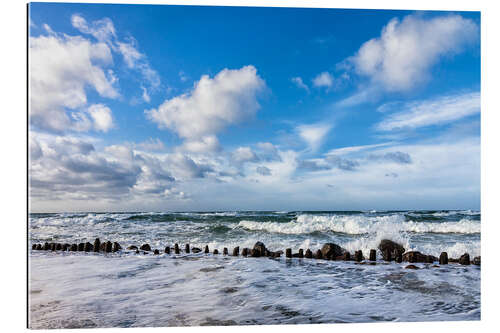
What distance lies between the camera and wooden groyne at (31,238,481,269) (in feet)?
15.4

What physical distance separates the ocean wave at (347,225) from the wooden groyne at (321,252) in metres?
0.82

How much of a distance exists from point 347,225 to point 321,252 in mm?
2061

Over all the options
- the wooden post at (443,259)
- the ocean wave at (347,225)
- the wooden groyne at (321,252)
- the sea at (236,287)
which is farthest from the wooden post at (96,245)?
the wooden post at (443,259)

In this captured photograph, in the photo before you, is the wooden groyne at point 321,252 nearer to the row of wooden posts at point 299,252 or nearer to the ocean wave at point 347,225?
the row of wooden posts at point 299,252

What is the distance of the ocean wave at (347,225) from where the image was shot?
604cm

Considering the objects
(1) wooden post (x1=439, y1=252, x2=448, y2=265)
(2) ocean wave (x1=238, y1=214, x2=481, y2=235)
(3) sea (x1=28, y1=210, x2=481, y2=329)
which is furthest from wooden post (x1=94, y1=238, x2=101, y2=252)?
(1) wooden post (x1=439, y1=252, x2=448, y2=265)

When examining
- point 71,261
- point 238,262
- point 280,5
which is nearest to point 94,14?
point 280,5

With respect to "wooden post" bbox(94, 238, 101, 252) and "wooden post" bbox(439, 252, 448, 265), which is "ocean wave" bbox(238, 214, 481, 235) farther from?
"wooden post" bbox(94, 238, 101, 252)

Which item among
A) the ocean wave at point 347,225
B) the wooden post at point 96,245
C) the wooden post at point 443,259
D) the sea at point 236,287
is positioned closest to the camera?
Result: the sea at point 236,287

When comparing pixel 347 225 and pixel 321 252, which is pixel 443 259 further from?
pixel 347 225

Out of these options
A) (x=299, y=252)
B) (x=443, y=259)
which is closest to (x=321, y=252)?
(x=299, y=252)

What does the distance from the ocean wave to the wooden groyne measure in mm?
818

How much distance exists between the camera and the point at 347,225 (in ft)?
22.3
